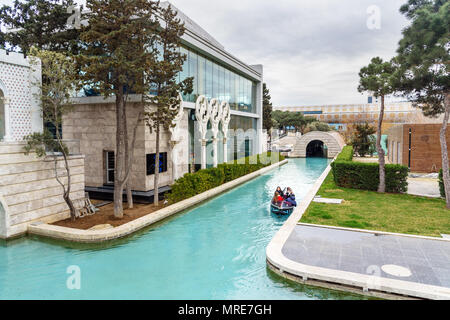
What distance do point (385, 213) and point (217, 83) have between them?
691 inches

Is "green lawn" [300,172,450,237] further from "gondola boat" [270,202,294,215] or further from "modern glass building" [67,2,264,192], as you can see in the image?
"modern glass building" [67,2,264,192]

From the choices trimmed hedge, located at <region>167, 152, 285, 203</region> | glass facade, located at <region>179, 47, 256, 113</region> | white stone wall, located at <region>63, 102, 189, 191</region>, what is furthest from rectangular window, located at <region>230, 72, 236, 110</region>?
white stone wall, located at <region>63, 102, 189, 191</region>

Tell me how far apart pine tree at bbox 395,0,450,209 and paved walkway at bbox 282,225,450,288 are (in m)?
6.86

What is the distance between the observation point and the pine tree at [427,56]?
13.1m

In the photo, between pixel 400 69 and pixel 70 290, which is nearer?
pixel 70 290

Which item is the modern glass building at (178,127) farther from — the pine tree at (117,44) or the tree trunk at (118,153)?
the pine tree at (117,44)

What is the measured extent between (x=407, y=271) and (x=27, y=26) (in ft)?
73.9

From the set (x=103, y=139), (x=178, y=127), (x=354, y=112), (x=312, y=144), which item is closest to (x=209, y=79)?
(x=178, y=127)

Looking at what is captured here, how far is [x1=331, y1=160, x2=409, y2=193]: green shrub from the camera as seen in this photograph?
57.7 ft

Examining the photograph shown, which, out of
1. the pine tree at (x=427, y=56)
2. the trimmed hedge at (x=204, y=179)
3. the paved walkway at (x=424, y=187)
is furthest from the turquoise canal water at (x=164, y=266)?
the paved walkway at (x=424, y=187)

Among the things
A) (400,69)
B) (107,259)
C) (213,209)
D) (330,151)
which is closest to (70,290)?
(107,259)
